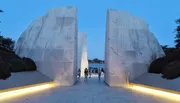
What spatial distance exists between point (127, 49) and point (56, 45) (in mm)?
5199

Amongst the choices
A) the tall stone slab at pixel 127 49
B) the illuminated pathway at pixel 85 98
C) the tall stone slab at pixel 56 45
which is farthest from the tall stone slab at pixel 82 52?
the illuminated pathway at pixel 85 98

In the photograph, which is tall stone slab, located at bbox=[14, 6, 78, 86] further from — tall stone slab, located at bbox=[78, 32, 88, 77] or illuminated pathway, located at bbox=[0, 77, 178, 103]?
tall stone slab, located at bbox=[78, 32, 88, 77]

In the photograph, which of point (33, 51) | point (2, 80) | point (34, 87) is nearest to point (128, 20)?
point (33, 51)

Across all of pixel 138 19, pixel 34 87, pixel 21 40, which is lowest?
pixel 34 87

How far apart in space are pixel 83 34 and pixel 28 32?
1256cm

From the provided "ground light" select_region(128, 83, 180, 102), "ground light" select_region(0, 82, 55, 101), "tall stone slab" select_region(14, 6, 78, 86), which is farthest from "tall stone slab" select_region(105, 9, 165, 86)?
"ground light" select_region(0, 82, 55, 101)

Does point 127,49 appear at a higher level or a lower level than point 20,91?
higher

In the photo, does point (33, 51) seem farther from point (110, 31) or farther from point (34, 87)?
point (110, 31)

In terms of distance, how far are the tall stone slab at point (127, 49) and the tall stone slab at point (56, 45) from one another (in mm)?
2840

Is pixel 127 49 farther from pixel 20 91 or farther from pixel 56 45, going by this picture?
pixel 20 91

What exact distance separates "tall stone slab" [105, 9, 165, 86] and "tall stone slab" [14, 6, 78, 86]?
284 centimetres

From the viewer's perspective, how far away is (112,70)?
17312 mm

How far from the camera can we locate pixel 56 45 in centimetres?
1755

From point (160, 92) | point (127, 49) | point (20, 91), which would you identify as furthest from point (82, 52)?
point (160, 92)
